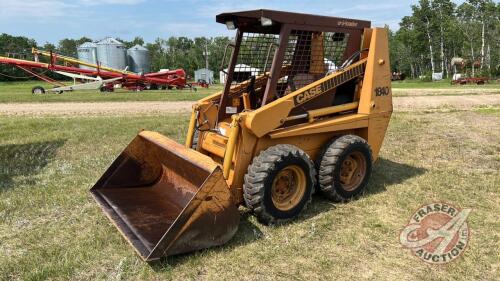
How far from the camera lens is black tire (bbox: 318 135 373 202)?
4.98 metres

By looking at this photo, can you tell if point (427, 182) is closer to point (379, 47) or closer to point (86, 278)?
point (379, 47)

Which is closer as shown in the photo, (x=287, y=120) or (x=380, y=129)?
(x=287, y=120)

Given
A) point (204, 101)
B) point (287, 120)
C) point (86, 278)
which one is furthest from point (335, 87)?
point (86, 278)

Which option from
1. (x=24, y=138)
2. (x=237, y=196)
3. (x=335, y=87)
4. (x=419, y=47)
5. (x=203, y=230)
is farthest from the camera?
(x=419, y=47)

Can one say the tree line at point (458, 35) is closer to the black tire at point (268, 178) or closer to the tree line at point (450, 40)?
the tree line at point (450, 40)

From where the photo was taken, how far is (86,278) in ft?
11.7

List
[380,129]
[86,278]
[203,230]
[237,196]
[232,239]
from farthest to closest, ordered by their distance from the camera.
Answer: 1. [380,129]
2. [237,196]
3. [232,239]
4. [203,230]
5. [86,278]

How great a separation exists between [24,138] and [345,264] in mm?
7812

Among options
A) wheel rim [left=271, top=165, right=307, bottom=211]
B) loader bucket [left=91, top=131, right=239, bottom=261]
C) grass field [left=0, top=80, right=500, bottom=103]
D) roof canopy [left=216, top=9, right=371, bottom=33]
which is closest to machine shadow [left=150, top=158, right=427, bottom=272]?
loader bucket [left=91, top=131, right=239, bottom=261]

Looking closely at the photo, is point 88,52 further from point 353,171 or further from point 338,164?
point 338,164

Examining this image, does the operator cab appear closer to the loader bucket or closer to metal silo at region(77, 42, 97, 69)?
the loader bucket

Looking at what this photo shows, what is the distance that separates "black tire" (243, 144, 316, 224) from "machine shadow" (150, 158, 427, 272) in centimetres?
19

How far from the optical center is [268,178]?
14.2 ft

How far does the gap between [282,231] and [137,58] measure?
60.2 m
